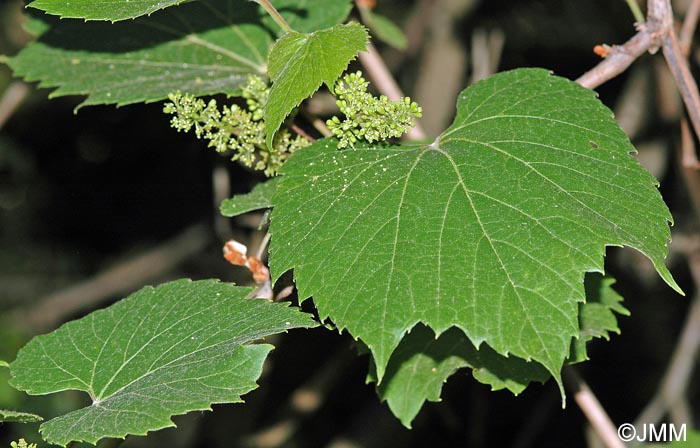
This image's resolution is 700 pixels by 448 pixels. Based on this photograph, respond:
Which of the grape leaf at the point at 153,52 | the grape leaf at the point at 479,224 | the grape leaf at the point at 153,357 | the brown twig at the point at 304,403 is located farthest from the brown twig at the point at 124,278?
the grape leaf at the point at 479,224

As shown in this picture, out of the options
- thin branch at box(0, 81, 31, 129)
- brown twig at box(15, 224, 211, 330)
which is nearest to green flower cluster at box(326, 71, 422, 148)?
thin branch at box(0, 81, 31, 129)

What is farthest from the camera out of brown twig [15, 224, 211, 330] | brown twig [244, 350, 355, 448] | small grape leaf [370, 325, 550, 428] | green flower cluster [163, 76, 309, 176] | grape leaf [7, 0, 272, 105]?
brown twig [15, 224, 211, 330]

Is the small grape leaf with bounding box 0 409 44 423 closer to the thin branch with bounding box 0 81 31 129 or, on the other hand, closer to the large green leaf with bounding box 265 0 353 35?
the large green leaf with bounding box 265 0 353 35

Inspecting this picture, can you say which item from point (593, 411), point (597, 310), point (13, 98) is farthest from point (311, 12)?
point (13, 98)

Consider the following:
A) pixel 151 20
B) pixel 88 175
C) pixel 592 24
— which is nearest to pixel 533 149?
pixel 151 20

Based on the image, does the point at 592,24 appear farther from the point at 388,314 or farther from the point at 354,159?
the point at 388,314
